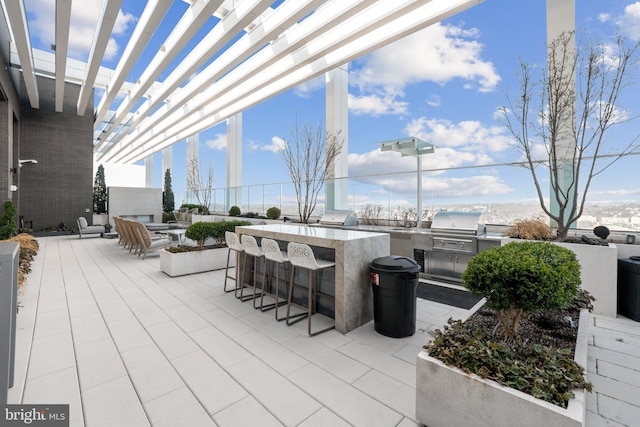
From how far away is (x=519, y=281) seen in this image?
74.5 inches

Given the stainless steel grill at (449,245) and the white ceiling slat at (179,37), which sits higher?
the white ceiling slat at (179,37)

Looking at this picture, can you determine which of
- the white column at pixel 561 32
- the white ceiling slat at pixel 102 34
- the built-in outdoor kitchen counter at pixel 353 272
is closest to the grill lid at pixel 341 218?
the built-in outdoor kitchen counter at pixel 353 272

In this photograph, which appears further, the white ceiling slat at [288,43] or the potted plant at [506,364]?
the white ceiling slat at [288,43]

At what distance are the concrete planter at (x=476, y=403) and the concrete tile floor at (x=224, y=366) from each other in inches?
10.7

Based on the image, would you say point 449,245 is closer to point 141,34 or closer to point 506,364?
point 506,364

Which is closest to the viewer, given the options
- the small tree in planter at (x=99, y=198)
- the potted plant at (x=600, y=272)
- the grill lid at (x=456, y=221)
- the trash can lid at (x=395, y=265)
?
the trash can lid at (x=395, y=265)

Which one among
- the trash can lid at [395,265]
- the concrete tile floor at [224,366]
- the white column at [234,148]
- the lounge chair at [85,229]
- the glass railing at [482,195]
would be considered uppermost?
the white column at [234,148]

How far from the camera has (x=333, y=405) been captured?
200 cm

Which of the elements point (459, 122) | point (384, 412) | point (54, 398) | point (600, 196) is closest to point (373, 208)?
point (459, 122)

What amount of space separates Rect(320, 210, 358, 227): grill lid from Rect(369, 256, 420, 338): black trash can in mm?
4067

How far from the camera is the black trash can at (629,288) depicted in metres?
3.45

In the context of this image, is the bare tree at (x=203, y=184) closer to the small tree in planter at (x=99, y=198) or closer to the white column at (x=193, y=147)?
the white column at (x=193, y=147)

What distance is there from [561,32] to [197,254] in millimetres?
7823

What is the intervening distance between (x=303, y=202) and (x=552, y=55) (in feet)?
20.9
